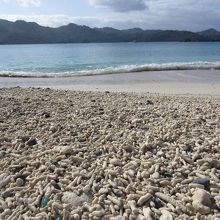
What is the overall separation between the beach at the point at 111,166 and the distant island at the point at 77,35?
129m

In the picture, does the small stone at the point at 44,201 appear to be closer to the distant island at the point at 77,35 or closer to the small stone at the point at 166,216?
the small stone at the point at 166,216

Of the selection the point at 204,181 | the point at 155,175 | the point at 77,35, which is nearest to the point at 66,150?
the point at 155,175

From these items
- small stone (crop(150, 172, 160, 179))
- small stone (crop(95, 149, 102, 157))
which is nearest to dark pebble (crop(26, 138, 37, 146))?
small stone (crop(95, 149, 102, 157))

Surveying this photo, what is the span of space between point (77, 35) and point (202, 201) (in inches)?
5637

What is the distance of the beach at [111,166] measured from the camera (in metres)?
3.46

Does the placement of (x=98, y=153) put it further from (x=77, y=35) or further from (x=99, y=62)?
(x=77, y=35)

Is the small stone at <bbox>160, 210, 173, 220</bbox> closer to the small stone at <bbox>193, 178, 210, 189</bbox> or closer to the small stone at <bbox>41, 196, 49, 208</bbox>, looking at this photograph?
the small stone at <bbox>193, 178, 210, 189</bbox>

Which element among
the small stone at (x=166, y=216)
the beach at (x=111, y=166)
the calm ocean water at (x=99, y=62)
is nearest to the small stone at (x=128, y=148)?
the beach at (x=111, y=166)

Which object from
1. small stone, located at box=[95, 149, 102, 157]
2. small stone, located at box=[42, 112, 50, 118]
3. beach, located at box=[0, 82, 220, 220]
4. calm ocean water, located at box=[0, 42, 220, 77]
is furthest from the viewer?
calm ocean water, located at box=[0, 42, 220, 77]

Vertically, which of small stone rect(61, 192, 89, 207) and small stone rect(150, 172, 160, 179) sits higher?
small stone rect(150, 172, 160, 179)

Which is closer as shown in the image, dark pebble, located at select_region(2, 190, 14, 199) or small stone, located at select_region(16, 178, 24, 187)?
dark pebble, located at select_region(2, 190, 14, 199)

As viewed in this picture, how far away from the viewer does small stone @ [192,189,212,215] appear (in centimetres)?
330

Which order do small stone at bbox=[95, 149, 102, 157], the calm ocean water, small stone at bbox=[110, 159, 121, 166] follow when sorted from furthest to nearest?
1. the calm ocean water
2. small stone at bbox=[95, 149, 102, 157]
3. small stone at bbox=[110, 159, 121, 166]

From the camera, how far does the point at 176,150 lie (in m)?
4.63
